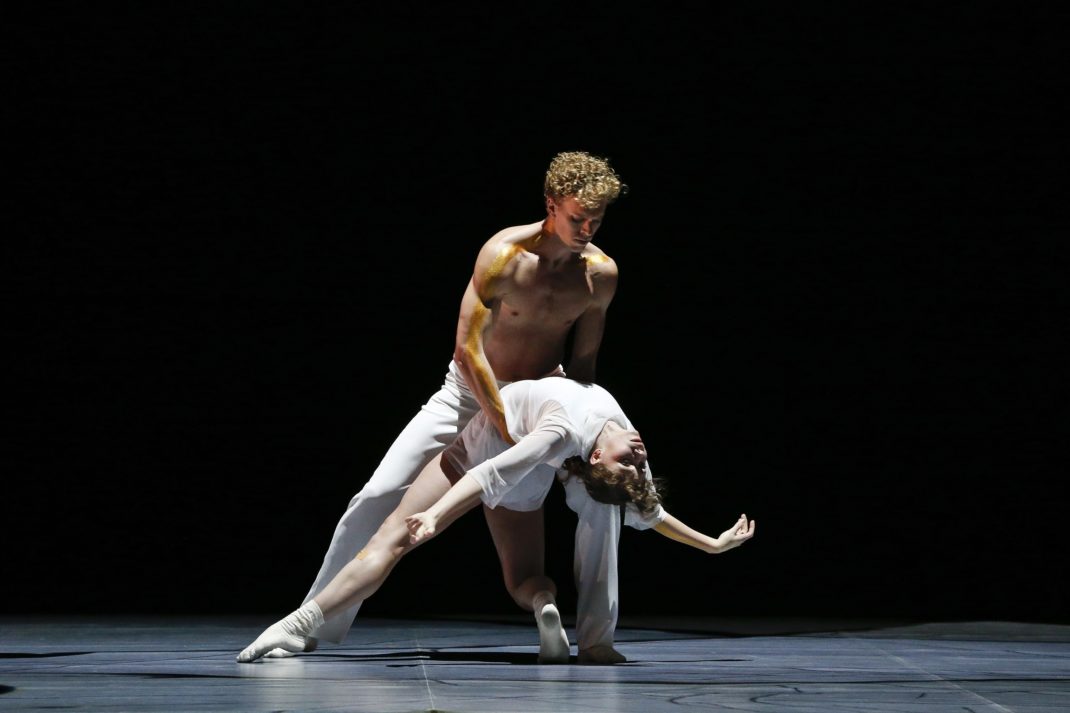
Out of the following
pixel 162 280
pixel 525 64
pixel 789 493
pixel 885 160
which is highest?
pixel 525 64

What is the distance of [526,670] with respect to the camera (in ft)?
10.2

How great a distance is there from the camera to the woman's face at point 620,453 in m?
3.23

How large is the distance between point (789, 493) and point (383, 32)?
6.96 ft

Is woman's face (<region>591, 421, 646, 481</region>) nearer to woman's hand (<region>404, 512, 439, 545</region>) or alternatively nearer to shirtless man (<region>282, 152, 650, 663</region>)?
shirtless man (<region>282, 152, 650, 663</region>)

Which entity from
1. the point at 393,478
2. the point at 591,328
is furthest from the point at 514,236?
the point at 393,478

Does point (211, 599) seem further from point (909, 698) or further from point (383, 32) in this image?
point (909, 698)

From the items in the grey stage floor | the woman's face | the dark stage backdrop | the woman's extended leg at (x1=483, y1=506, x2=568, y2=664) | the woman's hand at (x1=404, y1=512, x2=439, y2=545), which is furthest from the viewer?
the dark stage backdrop

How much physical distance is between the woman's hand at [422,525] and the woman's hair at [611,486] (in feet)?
1.11

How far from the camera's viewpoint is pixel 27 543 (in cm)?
548

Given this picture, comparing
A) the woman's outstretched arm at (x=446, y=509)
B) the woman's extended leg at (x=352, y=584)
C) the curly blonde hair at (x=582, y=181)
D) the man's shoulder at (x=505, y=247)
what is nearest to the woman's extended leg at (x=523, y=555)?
the woman's extended leg at (x=352, y=584)

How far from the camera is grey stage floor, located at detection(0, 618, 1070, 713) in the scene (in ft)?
8.13

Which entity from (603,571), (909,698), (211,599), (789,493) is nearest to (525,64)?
(789,493)

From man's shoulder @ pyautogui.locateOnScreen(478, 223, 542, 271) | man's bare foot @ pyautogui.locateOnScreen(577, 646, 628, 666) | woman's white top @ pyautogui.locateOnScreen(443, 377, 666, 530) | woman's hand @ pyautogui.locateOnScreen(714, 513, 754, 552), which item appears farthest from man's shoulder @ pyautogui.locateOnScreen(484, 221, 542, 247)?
man's bare foot @ pyautogui.locateOnScreen(577, 646, 628, 666)

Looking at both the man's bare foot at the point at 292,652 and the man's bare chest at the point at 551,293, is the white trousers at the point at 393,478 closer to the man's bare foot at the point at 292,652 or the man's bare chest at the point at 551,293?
the man's bare foot at the point at 292,652
